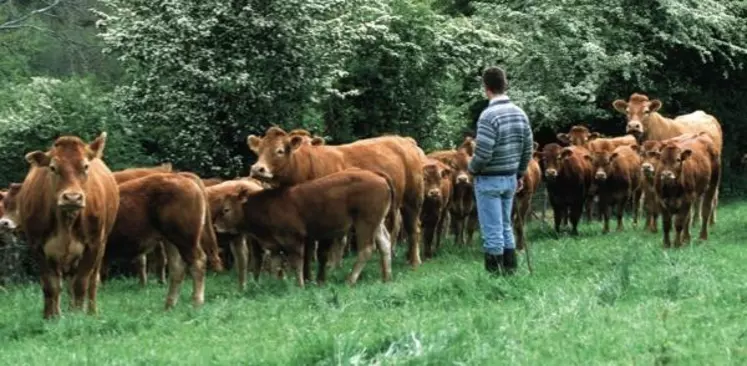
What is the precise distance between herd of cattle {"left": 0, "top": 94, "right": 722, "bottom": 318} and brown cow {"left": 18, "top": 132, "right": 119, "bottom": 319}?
0.01 m

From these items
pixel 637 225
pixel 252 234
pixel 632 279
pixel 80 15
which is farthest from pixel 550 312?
pixel 80 15

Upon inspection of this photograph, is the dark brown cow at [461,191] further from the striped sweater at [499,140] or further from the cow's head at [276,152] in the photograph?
the striped sweater at [499,140]

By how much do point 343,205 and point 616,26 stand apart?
16.6 meters

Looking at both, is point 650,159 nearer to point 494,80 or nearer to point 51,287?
point 494,80

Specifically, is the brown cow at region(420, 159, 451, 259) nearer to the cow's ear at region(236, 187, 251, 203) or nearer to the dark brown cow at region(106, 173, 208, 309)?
the cow's ear at region(236, 187, 251, 203)

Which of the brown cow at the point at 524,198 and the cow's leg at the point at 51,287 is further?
the brown cow at the point at 524,198

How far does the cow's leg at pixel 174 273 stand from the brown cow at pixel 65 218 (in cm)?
92

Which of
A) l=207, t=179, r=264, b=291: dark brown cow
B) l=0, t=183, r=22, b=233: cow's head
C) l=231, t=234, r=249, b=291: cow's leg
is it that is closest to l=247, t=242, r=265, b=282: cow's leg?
l=207, t=179, r=264, b=291: dark brown cow

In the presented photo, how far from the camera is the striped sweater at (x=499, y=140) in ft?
38.7

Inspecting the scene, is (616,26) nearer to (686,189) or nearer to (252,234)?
(686,189)

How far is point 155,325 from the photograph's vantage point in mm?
10469

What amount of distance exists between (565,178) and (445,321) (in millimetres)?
11225

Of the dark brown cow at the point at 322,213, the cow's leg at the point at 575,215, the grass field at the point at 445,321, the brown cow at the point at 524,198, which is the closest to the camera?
the grass field at the point at 445,321

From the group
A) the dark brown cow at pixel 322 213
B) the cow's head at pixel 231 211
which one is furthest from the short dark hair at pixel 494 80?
the cow's head at pixel 231 211
